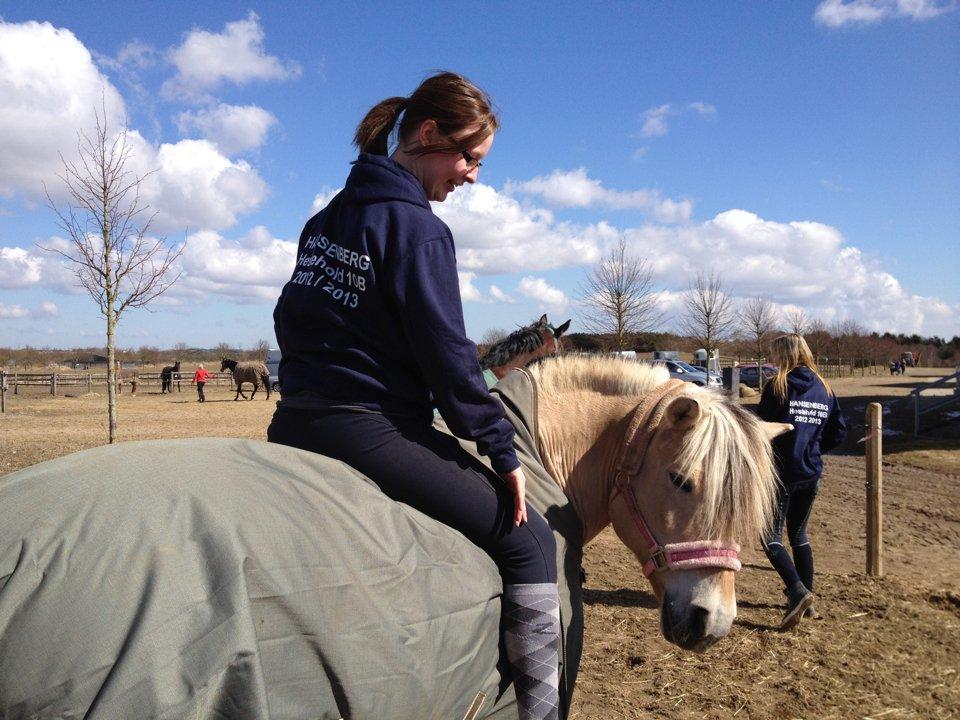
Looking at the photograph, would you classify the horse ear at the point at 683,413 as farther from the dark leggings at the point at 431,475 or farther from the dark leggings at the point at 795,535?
the dark leggings at the point at 795,535

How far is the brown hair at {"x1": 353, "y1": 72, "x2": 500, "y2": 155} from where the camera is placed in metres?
1.94

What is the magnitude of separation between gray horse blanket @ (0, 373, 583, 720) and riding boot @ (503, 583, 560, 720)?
0.06m

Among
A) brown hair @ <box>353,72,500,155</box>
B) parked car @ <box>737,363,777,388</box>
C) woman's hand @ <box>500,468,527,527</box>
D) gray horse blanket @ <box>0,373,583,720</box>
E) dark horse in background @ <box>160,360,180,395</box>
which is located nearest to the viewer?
gray horse blanket @ <box>0,373,583,720</box>

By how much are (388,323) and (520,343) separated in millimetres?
3662

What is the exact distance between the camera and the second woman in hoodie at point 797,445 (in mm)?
4891

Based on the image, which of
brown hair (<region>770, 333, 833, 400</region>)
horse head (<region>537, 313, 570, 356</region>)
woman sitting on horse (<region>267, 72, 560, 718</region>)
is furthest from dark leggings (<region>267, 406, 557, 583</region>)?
brown hair (<region>770, 333, 833, 400</region>)

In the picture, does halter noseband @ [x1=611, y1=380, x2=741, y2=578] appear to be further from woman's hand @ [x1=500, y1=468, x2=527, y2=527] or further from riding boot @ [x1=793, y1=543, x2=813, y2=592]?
riding boot @ [x1=793, y1=543, x2=813, y2=592]

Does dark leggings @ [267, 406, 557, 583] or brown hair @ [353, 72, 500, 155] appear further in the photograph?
brown hair @ [353, 72, 500, 155]

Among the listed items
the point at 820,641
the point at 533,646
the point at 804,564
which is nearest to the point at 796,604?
the point at 820,641

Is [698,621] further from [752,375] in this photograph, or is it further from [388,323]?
[752,375]

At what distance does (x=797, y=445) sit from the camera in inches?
195

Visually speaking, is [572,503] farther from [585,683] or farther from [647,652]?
[647,652]

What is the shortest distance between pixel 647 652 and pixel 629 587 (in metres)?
1.45

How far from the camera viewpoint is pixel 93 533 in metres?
1.26
